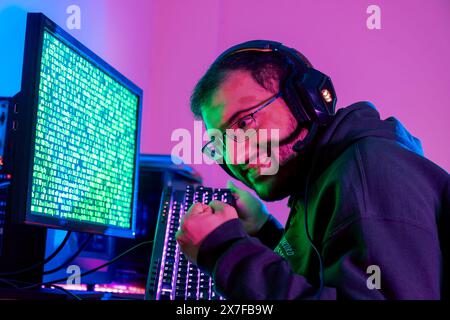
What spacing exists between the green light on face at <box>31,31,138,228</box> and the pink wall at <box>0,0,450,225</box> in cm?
58

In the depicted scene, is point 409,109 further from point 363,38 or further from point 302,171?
point 302,171

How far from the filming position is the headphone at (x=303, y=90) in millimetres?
946

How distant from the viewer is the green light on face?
0.93 m

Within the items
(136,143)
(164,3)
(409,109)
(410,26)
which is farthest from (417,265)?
(164,3)

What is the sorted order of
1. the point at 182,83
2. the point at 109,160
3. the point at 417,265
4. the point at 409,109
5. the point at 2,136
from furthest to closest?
the point at 182,83 < the point at 409,109 < the point at 109,160 < the point at 2,136 < the point at 417,265

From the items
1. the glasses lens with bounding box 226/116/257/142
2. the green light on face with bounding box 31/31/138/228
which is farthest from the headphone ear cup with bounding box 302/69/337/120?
the green light on face with bounding box 31/31/138/228

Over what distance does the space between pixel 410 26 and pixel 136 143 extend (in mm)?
1247

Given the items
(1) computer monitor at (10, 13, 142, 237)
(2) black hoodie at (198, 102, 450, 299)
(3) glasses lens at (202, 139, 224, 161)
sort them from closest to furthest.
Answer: (2) black hoodie at (198, 102, 450, 299) < (1) computer monitor at (10, 13, 142, 237) < (3) glasses lens at (202, 139, 224, 161)

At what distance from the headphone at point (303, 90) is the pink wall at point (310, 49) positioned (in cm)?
87

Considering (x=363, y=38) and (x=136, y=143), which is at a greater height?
(x=363, y=38)

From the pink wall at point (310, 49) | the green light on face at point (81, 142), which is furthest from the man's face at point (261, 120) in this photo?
the pink wall at point (310, 49)

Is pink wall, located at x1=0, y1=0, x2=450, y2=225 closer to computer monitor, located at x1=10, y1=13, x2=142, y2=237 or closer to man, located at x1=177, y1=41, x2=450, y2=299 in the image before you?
computer monitor, located at x1=10, y1=13, x2=142, y2=237

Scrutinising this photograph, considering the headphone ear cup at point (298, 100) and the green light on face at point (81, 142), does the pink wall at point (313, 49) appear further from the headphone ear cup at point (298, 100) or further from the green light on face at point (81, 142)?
the headphone ear cup at point (298, 100)

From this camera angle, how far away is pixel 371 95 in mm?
1923
